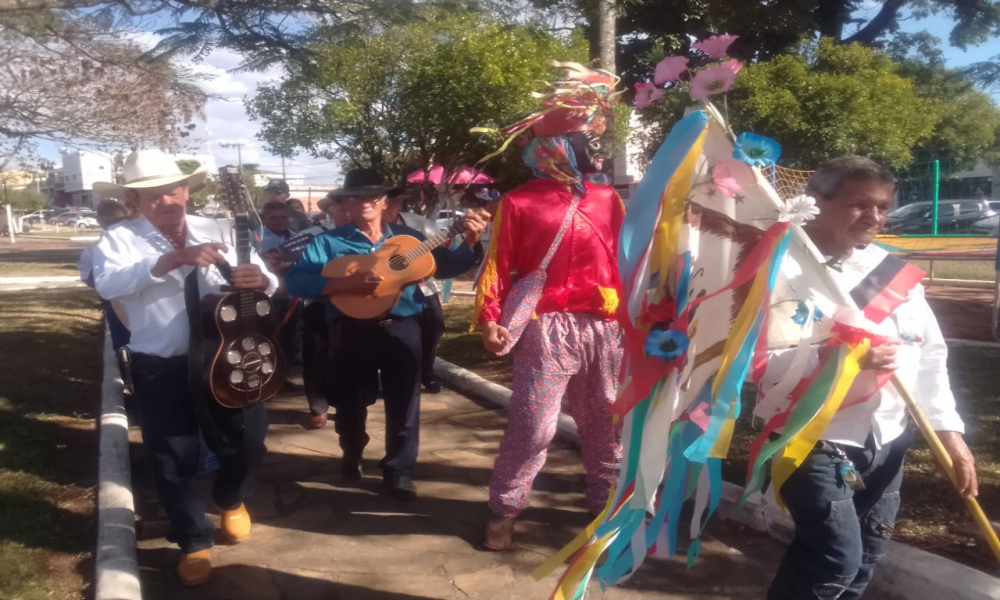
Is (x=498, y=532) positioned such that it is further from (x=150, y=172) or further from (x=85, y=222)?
(x=85, y=222)

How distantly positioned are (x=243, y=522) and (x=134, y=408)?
10.1 ft

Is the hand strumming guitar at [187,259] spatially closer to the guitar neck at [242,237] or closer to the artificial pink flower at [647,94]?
the guitar neck at [242,237]

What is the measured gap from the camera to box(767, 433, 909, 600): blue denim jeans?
→ 2553 millimetres

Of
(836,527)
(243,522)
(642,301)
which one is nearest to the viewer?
(836,527)

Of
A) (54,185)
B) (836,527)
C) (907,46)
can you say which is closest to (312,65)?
(836,527)

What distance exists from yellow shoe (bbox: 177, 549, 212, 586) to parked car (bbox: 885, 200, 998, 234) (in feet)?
42.5

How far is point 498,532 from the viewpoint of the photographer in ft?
13.1

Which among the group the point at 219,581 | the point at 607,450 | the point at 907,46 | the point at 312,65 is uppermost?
the point at 907,46

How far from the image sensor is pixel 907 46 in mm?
28406

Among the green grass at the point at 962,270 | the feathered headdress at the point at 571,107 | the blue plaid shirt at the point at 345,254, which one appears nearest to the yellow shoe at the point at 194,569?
the blue plaid shirt at the point at 345,254

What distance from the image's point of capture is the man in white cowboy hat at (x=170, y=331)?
3.70m

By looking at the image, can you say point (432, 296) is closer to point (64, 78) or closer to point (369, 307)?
point (369, 307)

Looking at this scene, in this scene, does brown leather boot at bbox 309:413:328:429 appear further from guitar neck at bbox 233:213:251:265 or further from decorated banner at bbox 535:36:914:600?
decorated banner at bbox 535:36:914:600

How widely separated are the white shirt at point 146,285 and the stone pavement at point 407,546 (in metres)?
1.10
